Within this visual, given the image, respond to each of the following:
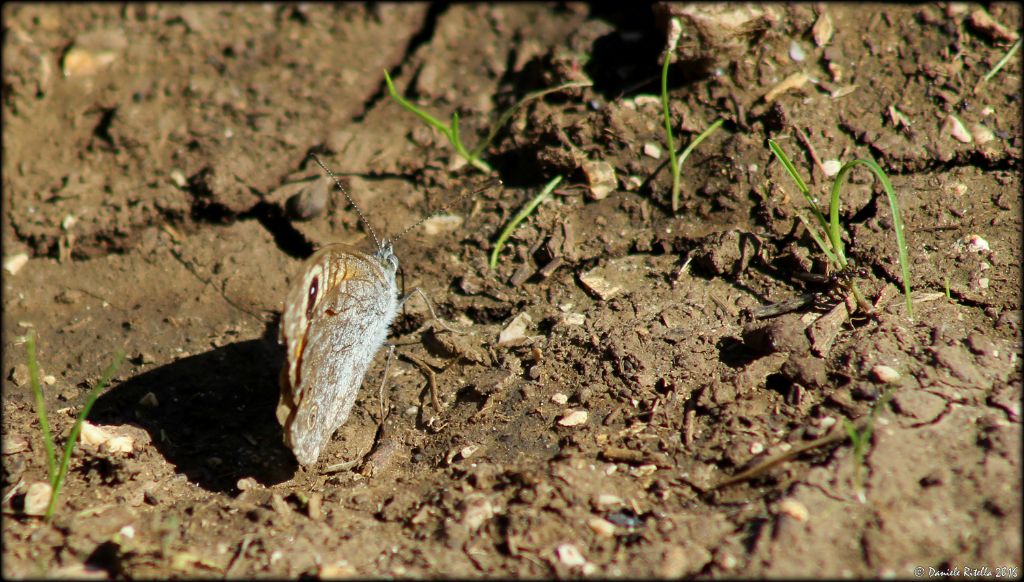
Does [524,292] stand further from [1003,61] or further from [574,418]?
[1003,61]

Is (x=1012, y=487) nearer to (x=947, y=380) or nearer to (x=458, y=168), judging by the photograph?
(x=947, y=380)

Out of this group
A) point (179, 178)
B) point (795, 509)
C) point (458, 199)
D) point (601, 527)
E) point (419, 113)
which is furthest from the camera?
point (179, 178)

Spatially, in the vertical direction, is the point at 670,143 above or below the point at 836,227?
above

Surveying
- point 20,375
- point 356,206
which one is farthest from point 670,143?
point 20,375

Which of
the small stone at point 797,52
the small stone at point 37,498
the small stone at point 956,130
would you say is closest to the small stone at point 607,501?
the small stone at point 37,498

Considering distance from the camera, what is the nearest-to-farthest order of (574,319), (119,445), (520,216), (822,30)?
(119,445) → (574,319) → (520,216) → (822,30)

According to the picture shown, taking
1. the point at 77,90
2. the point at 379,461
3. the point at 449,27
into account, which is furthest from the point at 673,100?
the point at 77,90

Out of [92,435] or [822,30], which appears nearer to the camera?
[92,435]
